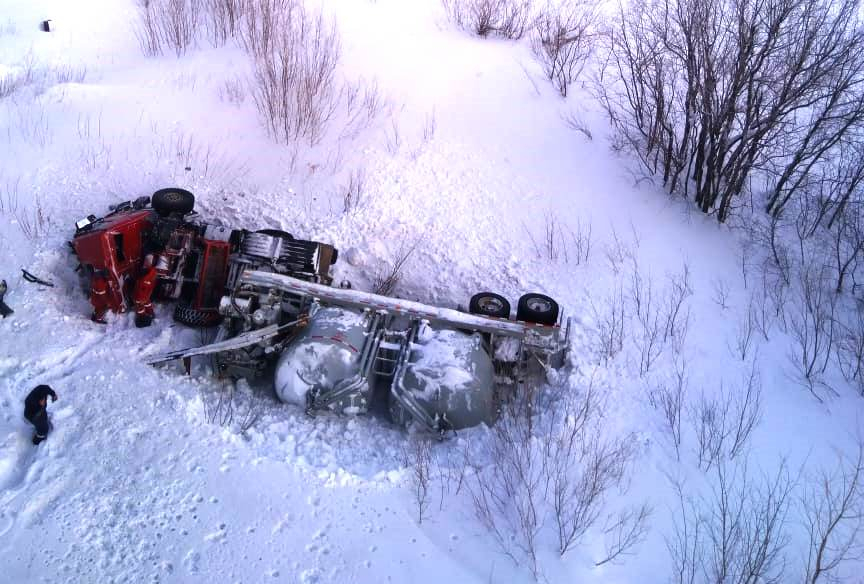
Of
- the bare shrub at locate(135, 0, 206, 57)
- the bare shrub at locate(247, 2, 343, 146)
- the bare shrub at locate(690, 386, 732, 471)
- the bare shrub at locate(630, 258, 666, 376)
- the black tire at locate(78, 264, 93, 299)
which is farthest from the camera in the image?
the bare shrub at locate(135, 0, 206, 57)

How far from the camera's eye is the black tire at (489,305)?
7.27 meters

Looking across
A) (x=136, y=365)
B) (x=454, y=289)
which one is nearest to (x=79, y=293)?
(x=136, y=365)

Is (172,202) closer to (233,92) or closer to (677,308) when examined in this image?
(233,92)

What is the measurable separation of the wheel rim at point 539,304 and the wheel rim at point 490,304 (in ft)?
1.06

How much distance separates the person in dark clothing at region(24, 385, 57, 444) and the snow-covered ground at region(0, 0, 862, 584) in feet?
0.48

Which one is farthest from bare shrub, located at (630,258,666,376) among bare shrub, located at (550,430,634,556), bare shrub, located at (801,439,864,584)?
bare shrub, located at (801,439,864,584)

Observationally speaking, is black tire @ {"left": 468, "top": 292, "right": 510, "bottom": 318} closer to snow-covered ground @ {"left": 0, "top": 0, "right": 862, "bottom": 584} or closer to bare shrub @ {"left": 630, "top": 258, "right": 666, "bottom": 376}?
snow-covered ground @ {"left": 0, "top": 0, "right": 862, "bottom": 584}

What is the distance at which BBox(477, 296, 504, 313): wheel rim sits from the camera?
24.0 feet

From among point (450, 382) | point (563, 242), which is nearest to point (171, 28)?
point (563, 242)

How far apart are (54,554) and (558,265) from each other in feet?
20.7

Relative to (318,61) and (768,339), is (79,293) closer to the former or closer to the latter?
(318,61)

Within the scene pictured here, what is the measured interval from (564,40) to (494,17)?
5.33 feet

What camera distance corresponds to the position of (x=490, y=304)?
734 centimetres

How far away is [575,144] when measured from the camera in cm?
1011
